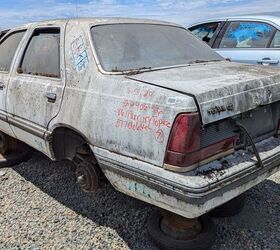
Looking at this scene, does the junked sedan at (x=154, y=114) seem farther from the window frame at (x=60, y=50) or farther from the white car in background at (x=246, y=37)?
the white car in background at (x=246, y=37)

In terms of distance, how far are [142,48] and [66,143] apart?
1.02 metres

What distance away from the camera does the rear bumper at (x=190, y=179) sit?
7.36 ft

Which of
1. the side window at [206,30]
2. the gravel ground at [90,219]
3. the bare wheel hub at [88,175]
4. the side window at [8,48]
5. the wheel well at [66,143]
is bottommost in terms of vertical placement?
the gravel ground at [90,219]

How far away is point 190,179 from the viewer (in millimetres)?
2248

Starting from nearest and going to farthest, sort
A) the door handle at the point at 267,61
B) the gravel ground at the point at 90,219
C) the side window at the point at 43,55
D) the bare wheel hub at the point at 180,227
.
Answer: the bare wheel hub at the point at 180,227
the gravel ground at the point at 90,219
the side window at the point at 43,55
the door handle at the point at 267,61

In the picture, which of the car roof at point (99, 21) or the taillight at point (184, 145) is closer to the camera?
the taillight at point (184, 145)

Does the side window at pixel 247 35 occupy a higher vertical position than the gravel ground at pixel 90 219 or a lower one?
higher

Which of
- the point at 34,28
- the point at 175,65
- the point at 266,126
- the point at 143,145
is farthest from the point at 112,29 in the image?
the point at 266,126

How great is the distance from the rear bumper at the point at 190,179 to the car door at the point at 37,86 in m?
0.75

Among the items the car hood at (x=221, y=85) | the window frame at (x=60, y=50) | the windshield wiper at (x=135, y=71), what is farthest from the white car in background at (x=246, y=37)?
the window frame at (x=60, y=50)

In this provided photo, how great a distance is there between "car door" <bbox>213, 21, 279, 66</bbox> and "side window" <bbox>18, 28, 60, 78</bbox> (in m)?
3.27

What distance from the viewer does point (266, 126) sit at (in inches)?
115

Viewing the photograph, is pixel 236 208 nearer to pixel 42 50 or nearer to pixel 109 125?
pixel 109 125

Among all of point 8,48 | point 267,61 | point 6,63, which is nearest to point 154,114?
point 6,63
